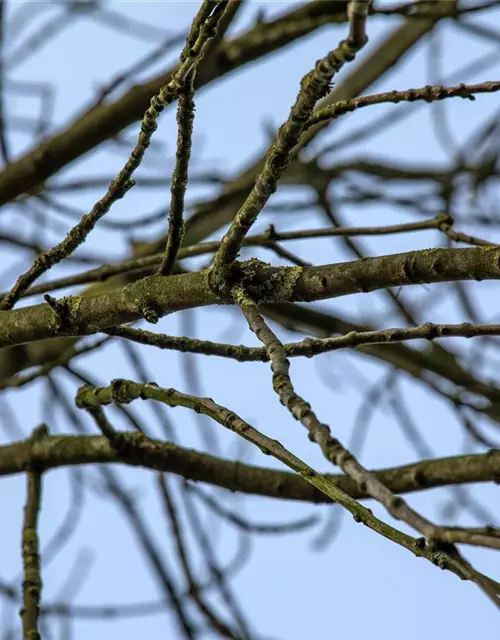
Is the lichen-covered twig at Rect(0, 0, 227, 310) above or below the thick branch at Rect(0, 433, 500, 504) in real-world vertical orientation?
below

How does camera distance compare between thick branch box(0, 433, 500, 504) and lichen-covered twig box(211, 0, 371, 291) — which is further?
thick branch box(0, 433, 500, 504)

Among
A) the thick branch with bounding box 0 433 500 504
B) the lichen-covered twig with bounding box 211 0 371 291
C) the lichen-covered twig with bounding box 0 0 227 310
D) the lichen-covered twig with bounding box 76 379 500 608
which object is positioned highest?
the thick branch with bounding box 0 433 500 504

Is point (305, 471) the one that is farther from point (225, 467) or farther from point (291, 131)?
point (225, 467)

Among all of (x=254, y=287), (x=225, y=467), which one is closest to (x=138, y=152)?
(x=254, y=287)

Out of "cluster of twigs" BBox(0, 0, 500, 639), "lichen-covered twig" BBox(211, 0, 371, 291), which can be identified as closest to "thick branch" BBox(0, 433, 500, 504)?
"cluster of twigs" BBox(0, 0, 500, 639)

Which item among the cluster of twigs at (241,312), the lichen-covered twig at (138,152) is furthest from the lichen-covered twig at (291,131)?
the lichen-covered twig at (138,152)

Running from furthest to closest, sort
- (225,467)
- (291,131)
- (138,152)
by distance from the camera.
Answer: (225,467)
(138,152)
(291,131)

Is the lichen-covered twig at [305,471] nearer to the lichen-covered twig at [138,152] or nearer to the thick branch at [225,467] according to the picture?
the lichen-covered twig at [138,152]

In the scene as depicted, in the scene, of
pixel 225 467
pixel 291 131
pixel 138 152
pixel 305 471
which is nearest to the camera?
pixel 305 471

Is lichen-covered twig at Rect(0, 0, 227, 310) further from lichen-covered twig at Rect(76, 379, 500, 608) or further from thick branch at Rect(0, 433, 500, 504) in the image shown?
thick branch at Rect(0, 433, 500, 504)

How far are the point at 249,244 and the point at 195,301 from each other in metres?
0.57

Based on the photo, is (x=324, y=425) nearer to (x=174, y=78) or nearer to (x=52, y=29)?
(x=174, y=78)

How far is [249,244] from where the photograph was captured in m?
1.69

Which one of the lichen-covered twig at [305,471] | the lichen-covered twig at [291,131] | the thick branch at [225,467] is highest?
the thick branch at [225,467]
